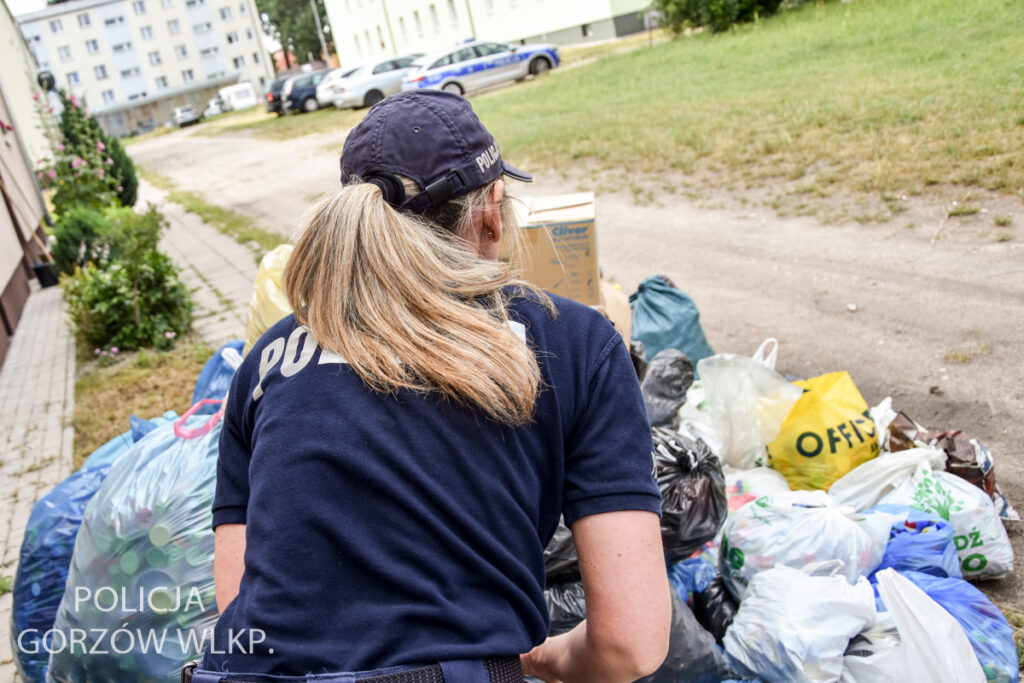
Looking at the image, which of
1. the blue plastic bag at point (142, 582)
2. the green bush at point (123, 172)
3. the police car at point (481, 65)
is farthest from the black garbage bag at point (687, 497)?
the police car at point (481, 65)

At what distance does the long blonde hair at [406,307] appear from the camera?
3.88 feet

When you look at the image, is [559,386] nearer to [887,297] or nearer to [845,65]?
[887,297]

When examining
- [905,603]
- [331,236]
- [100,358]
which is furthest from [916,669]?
[100,358]

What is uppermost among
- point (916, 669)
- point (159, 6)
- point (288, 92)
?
point (159, 6)

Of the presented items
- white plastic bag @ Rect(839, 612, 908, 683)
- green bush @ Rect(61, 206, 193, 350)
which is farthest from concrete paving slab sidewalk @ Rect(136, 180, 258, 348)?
white plastic bag @ Rect(839, 612, 908, 683)

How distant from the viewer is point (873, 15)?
45.6 feet

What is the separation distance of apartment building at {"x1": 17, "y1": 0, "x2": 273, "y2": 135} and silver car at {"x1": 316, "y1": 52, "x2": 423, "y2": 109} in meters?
42.4

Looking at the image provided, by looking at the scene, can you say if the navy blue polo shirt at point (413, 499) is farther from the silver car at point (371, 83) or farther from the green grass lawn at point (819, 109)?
the silver car at point (371, 83)

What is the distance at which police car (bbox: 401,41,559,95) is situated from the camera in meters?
20.7

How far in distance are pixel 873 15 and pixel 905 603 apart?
568 inches

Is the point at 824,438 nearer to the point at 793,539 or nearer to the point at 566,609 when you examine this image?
the point at 793,539

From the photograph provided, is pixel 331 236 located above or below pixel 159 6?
below

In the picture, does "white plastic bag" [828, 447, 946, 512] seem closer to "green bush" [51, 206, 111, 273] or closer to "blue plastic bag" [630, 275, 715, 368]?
"blue plastic bag" [630, 275, 715, 368]

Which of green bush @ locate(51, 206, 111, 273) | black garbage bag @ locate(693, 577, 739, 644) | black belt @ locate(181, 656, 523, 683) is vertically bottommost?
black garbage bag @ locate(693, 577, 739, 644)
